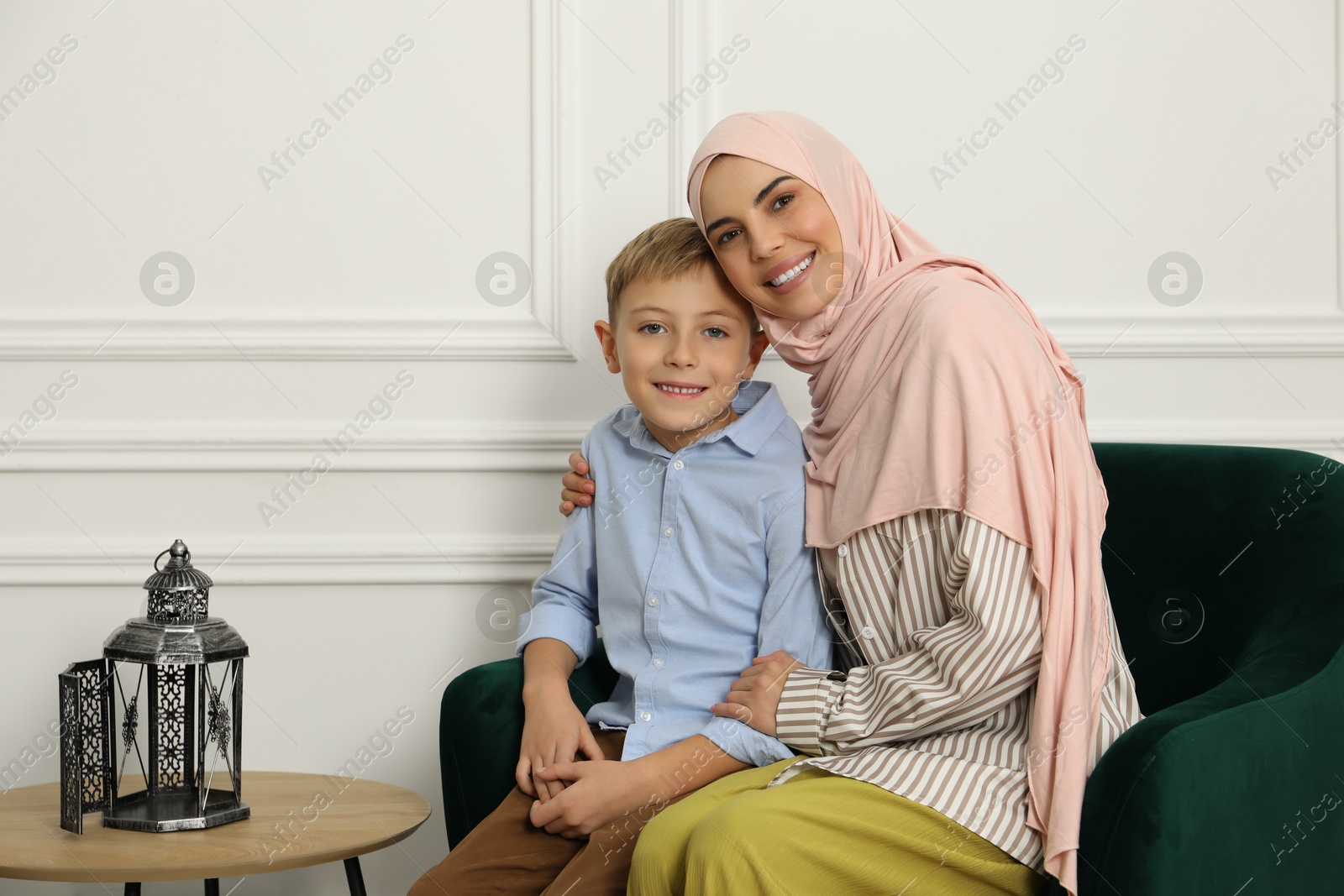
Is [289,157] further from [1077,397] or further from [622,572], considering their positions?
[1077,397]

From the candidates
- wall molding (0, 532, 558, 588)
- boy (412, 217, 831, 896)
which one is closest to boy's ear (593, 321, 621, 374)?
boy (412, 217, 831, 896)

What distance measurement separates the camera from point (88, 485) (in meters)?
2.09

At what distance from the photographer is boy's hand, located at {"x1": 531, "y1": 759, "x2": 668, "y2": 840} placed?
1.35 meters

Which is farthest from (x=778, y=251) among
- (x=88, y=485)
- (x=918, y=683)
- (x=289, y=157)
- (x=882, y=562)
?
(x=88, y=485)

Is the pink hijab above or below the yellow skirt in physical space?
above

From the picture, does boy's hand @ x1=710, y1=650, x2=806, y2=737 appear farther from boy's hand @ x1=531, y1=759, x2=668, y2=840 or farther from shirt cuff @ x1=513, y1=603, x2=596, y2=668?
shirt cuff @ x1=513, y1=603, x2=596, y2=668

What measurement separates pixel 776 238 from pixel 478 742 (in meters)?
0.85

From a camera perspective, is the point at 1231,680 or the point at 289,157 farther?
the point at 289,157

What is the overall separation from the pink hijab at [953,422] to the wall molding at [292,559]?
2.66ft

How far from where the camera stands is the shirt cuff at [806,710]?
1.32 metres

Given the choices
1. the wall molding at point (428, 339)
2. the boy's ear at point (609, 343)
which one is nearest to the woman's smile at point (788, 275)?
the boy's ear at point (609, 343)

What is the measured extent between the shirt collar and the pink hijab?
0.22 ft

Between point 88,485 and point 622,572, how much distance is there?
4.04ft

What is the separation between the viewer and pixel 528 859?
1.37 meters
